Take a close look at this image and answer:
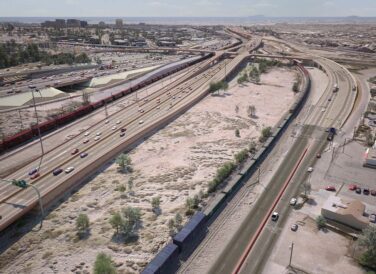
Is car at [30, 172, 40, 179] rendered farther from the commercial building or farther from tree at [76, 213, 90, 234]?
the commercial building

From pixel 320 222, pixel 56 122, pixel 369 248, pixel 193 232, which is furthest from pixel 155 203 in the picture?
pixel 56 122

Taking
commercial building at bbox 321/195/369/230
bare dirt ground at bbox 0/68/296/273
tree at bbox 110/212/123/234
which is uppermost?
commercial building at bbox 321/195/369/230

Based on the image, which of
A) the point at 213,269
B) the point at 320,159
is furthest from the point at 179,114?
the point at 213,269

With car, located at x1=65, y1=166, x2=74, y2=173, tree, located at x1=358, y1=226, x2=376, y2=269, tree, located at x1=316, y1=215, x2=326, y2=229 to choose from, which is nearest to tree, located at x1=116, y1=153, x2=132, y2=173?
car, located at x1=65, y1=166, x2=74, y2=173

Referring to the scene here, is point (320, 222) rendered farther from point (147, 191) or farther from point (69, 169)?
point (69, 169)

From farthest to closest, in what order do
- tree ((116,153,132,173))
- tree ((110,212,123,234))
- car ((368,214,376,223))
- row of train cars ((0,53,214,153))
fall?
row of train cars ((0,53,214,153)), tree ((116,153,132,173)), car ((368,214,376,223)), tree ((110,212,123,234))

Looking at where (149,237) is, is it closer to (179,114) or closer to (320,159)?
(320,159)
